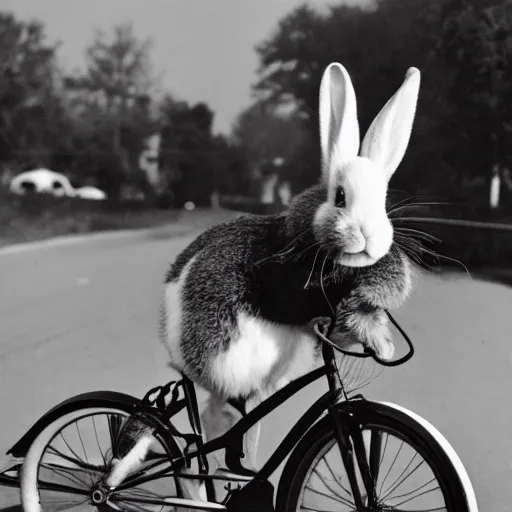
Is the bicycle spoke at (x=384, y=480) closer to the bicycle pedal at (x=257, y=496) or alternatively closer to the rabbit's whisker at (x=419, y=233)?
the bicycle pedal at (x=257, y=496)

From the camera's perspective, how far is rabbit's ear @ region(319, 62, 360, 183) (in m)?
1.29

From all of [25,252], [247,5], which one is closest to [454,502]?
[247,5]

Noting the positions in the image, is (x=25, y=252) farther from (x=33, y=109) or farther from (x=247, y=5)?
(x=247, y=5)

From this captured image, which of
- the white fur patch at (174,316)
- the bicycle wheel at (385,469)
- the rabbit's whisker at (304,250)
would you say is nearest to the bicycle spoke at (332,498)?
the bicycle wheel at (385,469)

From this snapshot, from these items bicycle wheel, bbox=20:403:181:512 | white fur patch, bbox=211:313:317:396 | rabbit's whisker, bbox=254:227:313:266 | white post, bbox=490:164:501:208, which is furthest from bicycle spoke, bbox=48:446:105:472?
white post, bbox=490:164:501:208

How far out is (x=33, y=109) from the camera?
2027 millimetres

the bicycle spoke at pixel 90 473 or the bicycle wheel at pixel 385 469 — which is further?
the bicycle spoke at pixel 90 473

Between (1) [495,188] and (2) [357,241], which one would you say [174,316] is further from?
(1) [495,188]

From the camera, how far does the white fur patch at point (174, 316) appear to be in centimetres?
149

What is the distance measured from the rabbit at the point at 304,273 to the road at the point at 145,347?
0.51ft

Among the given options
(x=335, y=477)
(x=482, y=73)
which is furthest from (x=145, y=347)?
(x=482, y=73)

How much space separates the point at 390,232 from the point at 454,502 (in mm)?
522

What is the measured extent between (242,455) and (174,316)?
0.35 m

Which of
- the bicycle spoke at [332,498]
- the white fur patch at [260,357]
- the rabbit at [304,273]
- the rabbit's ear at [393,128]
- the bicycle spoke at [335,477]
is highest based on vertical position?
the rabbit's ear at [393,128]
